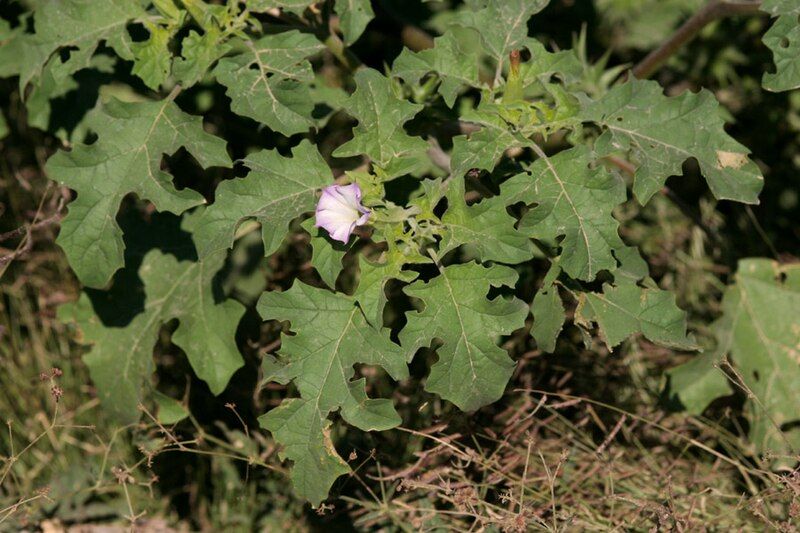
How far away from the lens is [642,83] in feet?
8.23

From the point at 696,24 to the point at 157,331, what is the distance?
1.82 m

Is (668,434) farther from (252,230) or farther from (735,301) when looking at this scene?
(252,230)

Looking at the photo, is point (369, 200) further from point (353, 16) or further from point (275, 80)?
point (353, 16)

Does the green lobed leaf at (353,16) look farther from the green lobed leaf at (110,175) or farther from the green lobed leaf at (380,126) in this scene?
the green lobed leaf at (110,175)

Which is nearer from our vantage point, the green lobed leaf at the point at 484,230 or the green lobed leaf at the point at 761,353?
the green lobed leaf at the point at 484,230

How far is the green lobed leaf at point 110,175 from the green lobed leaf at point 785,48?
1350 mm

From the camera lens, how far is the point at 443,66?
98.4 inches

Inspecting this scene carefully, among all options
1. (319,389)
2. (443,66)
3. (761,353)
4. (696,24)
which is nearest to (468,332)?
(319,389)

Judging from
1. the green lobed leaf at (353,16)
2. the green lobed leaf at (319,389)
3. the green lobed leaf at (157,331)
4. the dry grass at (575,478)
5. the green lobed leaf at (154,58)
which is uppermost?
the green lobed leaf at (353,16)

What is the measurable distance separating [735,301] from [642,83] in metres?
0.90

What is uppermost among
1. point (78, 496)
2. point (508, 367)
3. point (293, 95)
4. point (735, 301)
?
point (293, 95)

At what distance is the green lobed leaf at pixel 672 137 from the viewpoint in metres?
2.42

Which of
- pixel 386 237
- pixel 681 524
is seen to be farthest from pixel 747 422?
pixel 386 237

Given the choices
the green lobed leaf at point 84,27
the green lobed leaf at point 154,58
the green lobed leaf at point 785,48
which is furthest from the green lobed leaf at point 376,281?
the green lobed leaf at point 785,48
